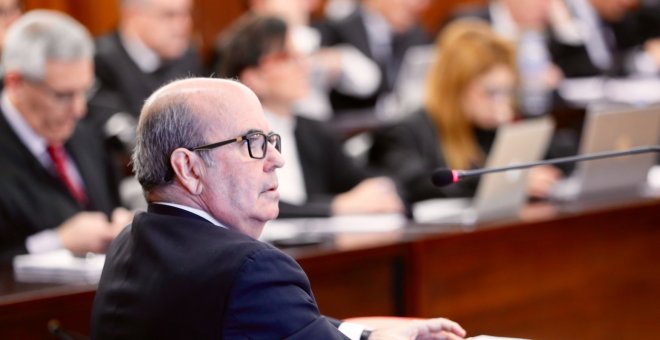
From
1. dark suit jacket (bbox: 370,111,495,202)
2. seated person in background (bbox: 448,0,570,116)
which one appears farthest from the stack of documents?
seated person in background (bbox: 448,0,570,116)

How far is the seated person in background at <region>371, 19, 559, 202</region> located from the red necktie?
56.4 inches

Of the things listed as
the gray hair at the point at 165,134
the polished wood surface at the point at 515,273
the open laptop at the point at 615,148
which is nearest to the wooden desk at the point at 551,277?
the polished wood surface at the point at 515,273

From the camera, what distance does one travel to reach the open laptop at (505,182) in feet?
12.8

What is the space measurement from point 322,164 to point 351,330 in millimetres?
2575

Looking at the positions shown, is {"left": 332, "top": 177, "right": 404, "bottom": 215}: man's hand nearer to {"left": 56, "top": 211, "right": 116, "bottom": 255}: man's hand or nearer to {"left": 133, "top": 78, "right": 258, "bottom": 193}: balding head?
{"left": 56, "top": 211, "right": 116, "bottom": 255}: man's hand

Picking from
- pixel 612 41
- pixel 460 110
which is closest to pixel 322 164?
pixel 460 110

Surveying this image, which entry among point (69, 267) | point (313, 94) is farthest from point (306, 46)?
point (69, 267)

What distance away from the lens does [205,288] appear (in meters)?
2.03

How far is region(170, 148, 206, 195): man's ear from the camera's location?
2131 mm

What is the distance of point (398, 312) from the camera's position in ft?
12.4

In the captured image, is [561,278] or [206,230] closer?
[206,230]

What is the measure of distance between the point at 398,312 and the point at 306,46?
3.07 m

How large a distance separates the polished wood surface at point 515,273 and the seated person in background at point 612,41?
3.68m

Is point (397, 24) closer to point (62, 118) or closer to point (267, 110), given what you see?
point (267, 110)
